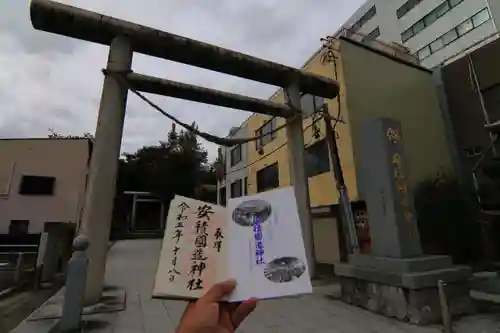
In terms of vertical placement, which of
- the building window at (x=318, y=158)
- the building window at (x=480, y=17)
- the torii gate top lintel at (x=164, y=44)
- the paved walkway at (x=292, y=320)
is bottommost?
the paved walkway at (x=292, y=320)

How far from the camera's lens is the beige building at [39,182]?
52.2ft

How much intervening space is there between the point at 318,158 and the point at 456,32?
14.6 m

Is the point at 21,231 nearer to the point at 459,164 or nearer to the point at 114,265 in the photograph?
the point at 114,265

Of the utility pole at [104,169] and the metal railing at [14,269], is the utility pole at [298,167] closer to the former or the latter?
the utility pole at [104,169]

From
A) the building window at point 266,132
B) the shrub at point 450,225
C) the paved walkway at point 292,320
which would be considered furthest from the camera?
the building window at point 266,132

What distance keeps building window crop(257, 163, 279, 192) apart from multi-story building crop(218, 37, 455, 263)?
280 centimetres

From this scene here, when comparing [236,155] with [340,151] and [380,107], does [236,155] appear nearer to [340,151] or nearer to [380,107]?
[340,151]

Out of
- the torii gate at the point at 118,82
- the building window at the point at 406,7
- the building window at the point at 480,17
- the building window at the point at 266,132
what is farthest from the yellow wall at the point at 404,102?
the building window at the point at 406,7

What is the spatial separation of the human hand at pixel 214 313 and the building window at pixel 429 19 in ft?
79.3

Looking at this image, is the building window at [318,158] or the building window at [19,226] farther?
the building window at [19,226]

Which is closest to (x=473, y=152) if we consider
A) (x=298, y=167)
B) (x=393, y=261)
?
(x=298, y=167)

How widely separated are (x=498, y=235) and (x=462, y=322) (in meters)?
8.33

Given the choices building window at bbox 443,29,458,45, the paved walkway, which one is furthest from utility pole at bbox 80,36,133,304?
building window at bbox 443,29,458,45

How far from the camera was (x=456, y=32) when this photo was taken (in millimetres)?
18750
